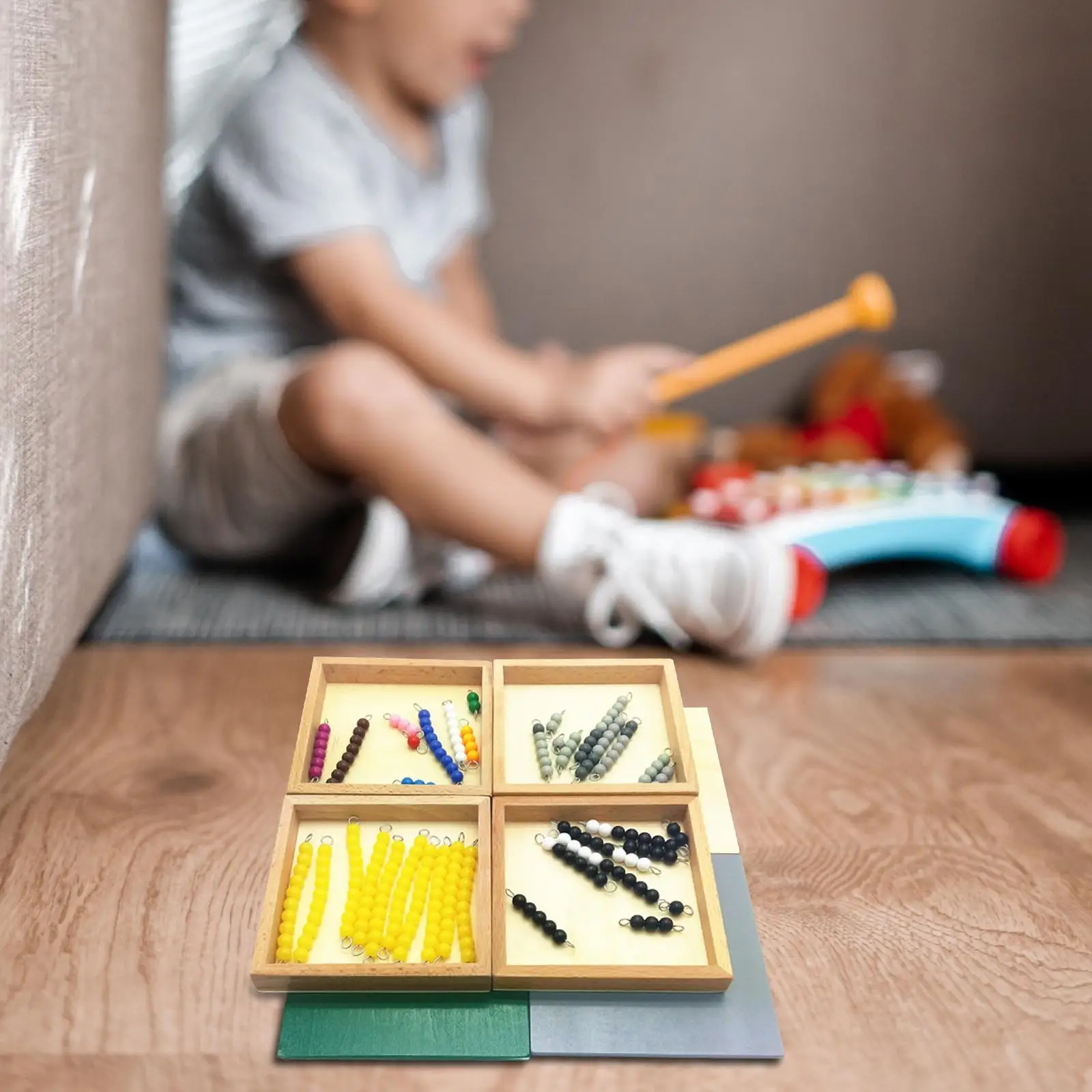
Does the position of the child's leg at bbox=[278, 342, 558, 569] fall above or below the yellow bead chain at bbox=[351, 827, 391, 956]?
above

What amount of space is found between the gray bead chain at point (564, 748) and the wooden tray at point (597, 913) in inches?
0.5

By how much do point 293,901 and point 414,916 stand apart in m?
0.04

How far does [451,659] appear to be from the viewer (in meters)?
0.43

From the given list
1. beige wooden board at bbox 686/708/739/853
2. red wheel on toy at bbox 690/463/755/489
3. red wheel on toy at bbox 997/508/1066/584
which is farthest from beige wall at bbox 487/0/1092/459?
beige wooden board at bbox 686/708/739/853

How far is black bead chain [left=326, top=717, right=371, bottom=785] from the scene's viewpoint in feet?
1.30

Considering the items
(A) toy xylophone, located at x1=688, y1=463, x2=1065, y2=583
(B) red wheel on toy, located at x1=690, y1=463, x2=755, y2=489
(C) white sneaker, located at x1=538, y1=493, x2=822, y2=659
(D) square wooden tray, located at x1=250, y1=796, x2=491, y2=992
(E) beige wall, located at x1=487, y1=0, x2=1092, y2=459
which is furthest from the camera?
(E) beige wall, located at x1=487, y1=0, x2=1092, y2=459

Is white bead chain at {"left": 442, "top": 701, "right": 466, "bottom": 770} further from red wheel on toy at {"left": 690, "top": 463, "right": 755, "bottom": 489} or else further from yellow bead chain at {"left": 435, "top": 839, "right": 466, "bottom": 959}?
red wheel on toy at {"left": 690, "top": 463, "right": 755, "bottom": 489}

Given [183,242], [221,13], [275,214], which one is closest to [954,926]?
[275,214]

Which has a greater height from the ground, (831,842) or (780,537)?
(780,537)

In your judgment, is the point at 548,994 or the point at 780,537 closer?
the point at 548,994

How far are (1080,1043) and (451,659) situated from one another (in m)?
0.24

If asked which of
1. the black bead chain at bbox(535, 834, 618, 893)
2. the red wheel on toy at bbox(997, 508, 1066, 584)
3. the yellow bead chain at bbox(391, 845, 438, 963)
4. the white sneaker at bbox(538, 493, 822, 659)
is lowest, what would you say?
the yellow bead chain at bbox(391, 845, 438, 963)

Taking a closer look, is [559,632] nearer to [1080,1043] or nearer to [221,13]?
[1080,1043]

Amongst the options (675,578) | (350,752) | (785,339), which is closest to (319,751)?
(350,752)
